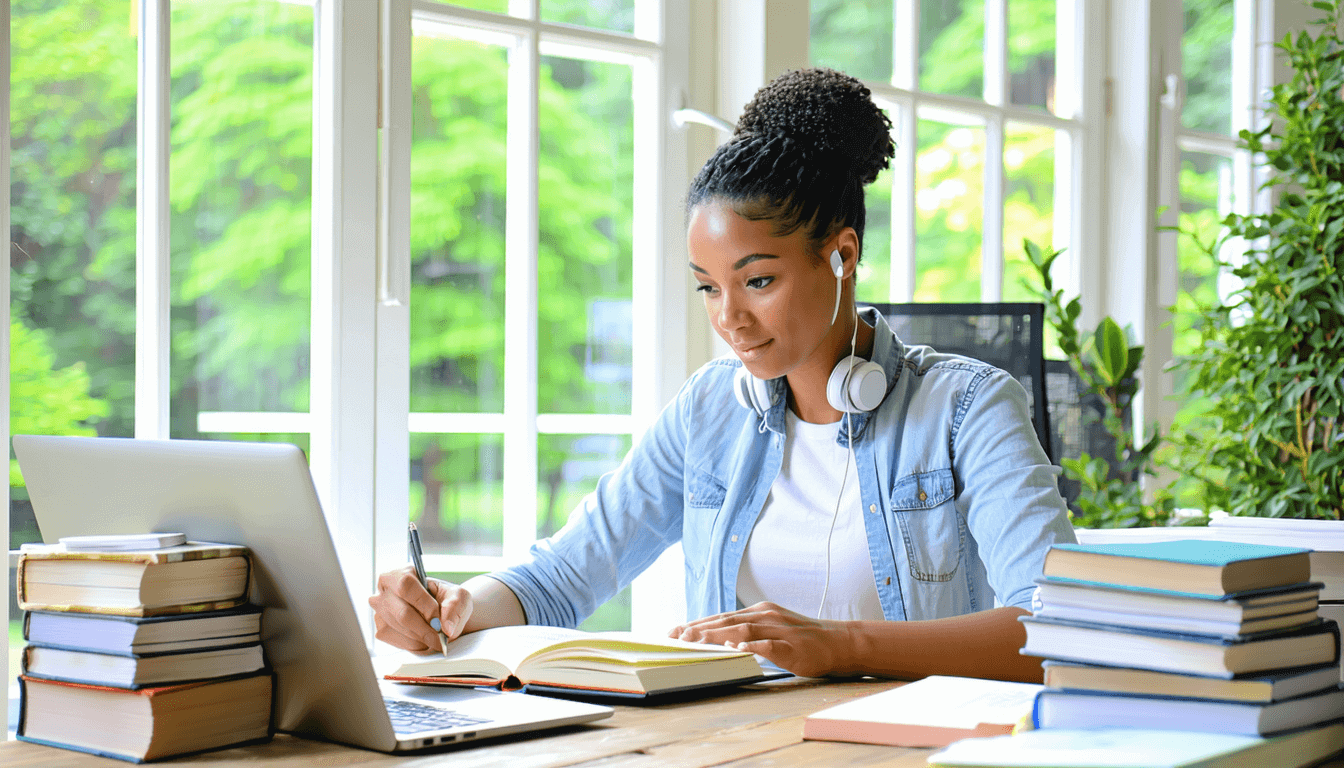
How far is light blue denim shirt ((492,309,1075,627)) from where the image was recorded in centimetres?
155

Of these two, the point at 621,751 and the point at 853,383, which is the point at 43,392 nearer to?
the point at 853,383

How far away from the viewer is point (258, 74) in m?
2.12

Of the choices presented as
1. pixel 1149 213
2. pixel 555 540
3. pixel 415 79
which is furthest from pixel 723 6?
pixel 1149 213

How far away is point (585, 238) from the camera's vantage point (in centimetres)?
260

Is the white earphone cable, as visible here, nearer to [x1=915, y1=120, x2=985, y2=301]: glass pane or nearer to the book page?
the book page

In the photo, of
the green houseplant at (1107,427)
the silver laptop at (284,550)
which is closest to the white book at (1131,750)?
the silver laptop at (284,550)

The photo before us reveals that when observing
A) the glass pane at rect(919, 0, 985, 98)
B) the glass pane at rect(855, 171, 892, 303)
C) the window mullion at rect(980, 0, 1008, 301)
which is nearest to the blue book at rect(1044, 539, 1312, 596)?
the glass pane at rect(855, 171, 892, 303)

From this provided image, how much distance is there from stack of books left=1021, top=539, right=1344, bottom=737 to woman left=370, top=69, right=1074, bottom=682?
603 mm

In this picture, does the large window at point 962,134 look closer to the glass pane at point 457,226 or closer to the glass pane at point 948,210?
the glass pane at point 948,210

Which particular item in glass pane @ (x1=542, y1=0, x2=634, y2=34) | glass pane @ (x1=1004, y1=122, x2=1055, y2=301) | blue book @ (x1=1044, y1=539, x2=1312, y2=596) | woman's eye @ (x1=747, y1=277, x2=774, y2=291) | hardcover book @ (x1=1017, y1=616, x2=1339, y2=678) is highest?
glass pane @ (x1=542, y1=0, x2=634, y2=34)

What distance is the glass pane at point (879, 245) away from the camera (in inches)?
123

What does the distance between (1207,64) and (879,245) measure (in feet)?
5.44

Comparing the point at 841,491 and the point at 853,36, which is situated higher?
the point at 853,36

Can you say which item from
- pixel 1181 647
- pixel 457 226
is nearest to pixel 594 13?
pixel 457 226
